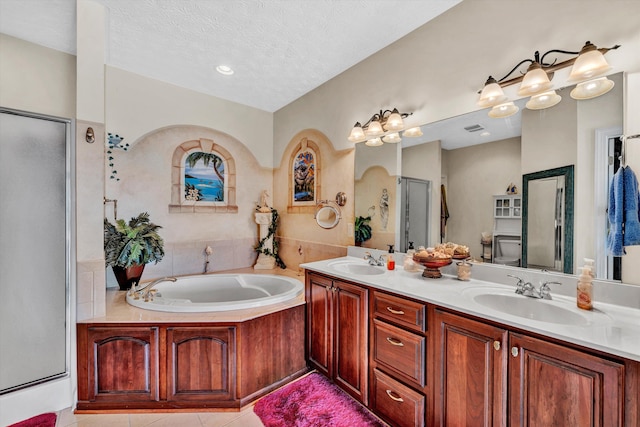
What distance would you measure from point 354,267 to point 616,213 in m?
1.59

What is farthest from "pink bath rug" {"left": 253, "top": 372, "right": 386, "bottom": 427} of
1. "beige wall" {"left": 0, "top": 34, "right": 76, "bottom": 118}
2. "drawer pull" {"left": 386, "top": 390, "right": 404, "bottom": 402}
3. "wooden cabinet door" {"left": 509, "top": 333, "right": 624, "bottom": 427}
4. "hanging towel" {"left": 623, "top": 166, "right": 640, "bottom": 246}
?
"beige wall" {"left": 0, "top": 34, "right": 76, "bottom": 118}

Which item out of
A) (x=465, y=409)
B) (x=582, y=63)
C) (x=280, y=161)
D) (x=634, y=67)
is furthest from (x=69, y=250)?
(x=634, y=67)

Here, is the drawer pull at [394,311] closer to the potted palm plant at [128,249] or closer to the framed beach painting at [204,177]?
the potted palm plant at [128,249]

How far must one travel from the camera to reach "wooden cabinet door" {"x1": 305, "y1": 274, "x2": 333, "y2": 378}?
203cm

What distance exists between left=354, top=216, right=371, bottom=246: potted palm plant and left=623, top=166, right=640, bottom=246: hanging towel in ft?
5.14

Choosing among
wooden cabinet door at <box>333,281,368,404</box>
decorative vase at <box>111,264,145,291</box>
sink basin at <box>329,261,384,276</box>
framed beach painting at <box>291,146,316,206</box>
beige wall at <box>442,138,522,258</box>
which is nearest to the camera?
beige wall at <box>442,138,522,258</box>

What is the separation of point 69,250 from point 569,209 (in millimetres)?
3077

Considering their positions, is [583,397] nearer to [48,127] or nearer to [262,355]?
[262,355]

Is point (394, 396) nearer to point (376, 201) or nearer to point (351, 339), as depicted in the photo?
point (351, 339)

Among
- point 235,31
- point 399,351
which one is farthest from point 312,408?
point 235,31

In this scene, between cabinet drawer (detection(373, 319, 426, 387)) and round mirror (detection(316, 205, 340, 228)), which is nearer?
cabinet drawer (detection(373, 319, 426, 387))

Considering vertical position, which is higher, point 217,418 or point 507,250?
point 507,250

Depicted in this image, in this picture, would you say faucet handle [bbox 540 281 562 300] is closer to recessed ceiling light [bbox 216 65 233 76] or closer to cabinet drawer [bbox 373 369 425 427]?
cabinet drawer [bbox 373 369 425 427]

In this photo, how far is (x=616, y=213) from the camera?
122 centimetres
